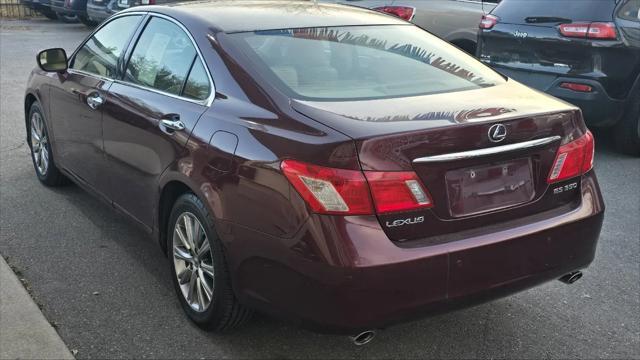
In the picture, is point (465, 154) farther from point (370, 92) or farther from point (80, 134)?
point (80, 134)

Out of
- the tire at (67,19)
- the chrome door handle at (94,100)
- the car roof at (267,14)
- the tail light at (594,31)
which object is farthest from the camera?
the tire at (67,19)

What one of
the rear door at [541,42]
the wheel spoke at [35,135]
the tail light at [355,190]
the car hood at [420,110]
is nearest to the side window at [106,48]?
the wheel spoke at [35,135]

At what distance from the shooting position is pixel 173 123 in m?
3.55

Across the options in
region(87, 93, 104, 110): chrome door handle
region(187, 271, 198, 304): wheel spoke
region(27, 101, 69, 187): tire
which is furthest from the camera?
region(27, 101, 69, 187): tire

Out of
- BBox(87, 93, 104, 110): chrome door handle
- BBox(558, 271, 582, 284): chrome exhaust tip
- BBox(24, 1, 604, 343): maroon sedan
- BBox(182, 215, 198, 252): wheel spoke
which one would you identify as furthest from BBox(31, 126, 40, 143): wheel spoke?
BBox(558, 271, 582, 284): chrome exhaust tip

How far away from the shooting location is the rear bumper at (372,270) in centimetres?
272

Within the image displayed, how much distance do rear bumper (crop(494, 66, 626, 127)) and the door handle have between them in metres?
4.13

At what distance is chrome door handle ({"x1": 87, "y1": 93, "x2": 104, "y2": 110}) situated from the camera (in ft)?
14.4

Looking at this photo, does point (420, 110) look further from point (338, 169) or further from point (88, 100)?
point (88, 100)

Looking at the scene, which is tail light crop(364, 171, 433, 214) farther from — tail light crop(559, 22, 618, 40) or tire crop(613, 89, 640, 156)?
tire crop(613, 89, 640, 156)

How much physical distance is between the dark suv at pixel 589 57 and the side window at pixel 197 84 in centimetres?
404

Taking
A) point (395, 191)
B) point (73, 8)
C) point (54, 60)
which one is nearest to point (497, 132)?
point (395, 191)

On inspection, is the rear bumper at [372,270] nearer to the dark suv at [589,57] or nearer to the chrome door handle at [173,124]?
the chrome door handle at [173,124]

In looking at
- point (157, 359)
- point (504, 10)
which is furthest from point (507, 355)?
point (504, 10)
